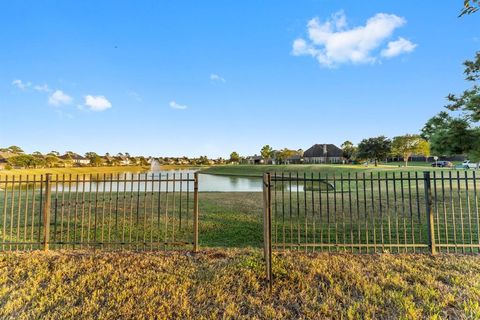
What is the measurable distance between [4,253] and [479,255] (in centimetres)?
1025

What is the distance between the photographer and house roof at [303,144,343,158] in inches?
3056

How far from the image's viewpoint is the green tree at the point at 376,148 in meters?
45.2

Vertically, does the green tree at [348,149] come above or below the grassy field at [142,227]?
above

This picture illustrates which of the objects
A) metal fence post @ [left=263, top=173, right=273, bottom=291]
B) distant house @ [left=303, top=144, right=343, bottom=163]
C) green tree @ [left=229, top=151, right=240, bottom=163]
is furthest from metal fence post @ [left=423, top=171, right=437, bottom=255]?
green tree @ [left=229, top=151, right=240, bottom=163]

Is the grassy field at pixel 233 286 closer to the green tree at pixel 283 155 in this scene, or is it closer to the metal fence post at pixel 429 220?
the metal fence post at pixel 429 220

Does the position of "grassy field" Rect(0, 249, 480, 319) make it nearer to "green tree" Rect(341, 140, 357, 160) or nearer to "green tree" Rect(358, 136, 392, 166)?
"green tree" Rect(358, 136, 392, 166)

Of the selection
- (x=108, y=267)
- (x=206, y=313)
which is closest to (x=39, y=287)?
(x=108, y=267)

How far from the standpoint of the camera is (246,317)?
2.97 metres

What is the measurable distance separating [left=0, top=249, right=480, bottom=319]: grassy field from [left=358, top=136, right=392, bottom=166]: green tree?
46703 mm

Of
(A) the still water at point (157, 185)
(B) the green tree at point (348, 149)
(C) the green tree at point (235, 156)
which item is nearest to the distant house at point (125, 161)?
(C) the green tree at point (235, 156)

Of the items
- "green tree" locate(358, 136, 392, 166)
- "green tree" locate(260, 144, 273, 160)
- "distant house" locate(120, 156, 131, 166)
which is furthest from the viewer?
"distant house" locate(120, 156, 131, 166)

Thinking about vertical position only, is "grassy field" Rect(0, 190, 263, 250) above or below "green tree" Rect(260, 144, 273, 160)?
below

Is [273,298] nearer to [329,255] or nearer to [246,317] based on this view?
[246,317]

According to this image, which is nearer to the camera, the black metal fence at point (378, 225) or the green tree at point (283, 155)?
the black metal fence at point (378, 225)
